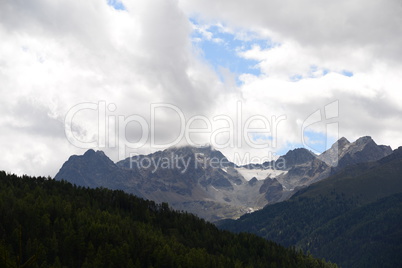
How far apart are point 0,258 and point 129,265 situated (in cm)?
17853

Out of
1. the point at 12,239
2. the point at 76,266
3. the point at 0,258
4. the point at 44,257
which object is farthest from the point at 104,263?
the point at 0,258

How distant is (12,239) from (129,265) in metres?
54.7

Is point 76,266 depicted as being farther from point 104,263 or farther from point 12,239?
point 12,239

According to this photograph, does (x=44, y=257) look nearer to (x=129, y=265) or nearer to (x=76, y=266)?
(x=76, y=266)

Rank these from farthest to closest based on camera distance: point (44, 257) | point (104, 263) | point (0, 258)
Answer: point (104, 263), point (44, 257), point (0, 258)

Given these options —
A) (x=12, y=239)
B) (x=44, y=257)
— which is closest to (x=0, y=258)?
(x=44, y=257)

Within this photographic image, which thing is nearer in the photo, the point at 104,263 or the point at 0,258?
the point at 0,258

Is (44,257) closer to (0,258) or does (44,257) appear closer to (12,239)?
(12,239)

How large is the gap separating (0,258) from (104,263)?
184499 mm

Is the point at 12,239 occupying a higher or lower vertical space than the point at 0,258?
lower

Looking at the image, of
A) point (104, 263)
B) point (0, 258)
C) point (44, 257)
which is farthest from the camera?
point (104, 263)

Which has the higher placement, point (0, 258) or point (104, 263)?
point (0, 258)

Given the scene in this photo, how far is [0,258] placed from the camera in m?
22.7

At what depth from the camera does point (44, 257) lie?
18475cm
